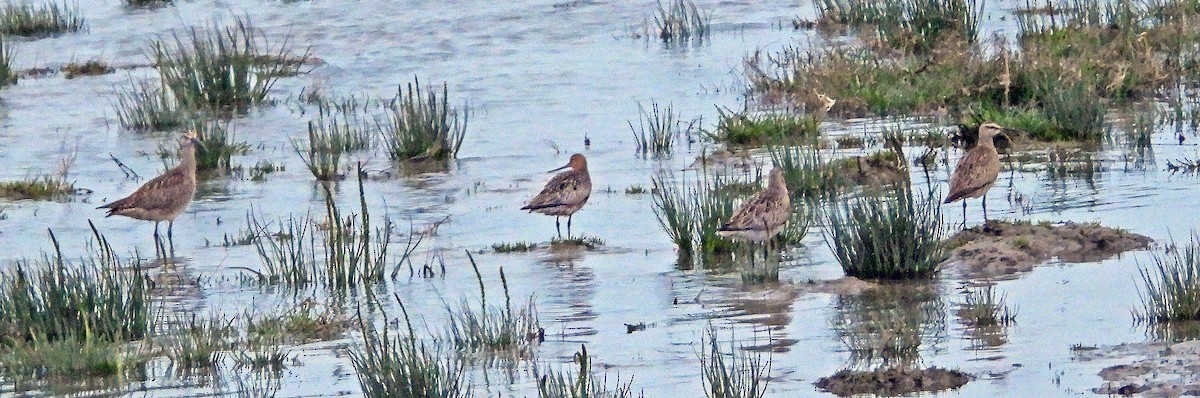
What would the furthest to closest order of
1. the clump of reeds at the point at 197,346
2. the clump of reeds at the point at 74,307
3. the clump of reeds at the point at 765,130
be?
the clump of reeds at the point at 765,130, the clump of reeds at the point at 74,307, the clump of reeds at the point at 197,346

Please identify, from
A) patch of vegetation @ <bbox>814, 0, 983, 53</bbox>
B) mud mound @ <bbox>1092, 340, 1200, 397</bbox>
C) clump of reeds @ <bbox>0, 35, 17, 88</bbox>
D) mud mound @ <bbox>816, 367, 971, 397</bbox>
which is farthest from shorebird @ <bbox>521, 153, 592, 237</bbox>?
clump of reeds @ <bbox>0, 35, 17, 88</bbox>

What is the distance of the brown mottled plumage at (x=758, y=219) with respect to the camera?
11539 millimetres

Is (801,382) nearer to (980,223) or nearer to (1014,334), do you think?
(1014,334)

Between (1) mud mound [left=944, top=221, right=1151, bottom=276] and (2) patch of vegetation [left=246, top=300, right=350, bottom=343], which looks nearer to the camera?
(2) patch of vegetation [left=246, top=300, right=350, bottom=343]

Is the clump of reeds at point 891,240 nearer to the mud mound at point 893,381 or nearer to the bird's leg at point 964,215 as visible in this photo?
the bird's leg at point 964,215

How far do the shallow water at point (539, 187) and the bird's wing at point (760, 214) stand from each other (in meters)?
0.32

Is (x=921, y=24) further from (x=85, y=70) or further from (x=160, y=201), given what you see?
(x=160, y=201)

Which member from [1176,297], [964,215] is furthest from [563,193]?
[1176,297]

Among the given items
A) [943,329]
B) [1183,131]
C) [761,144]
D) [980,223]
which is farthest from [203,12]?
[943,329]

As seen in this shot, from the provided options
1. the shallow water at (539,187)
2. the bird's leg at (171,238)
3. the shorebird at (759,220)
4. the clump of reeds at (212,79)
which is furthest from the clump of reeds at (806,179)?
the clump of reeds at (212,79)

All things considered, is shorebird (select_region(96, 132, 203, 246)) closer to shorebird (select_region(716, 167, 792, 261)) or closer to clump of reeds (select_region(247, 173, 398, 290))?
clump of reeds (select_region(247, 173, 398, 290))

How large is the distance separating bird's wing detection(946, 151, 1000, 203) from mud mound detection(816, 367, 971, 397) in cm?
453

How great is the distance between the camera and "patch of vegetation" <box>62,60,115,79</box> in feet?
81.8

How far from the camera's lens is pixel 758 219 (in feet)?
37.9
